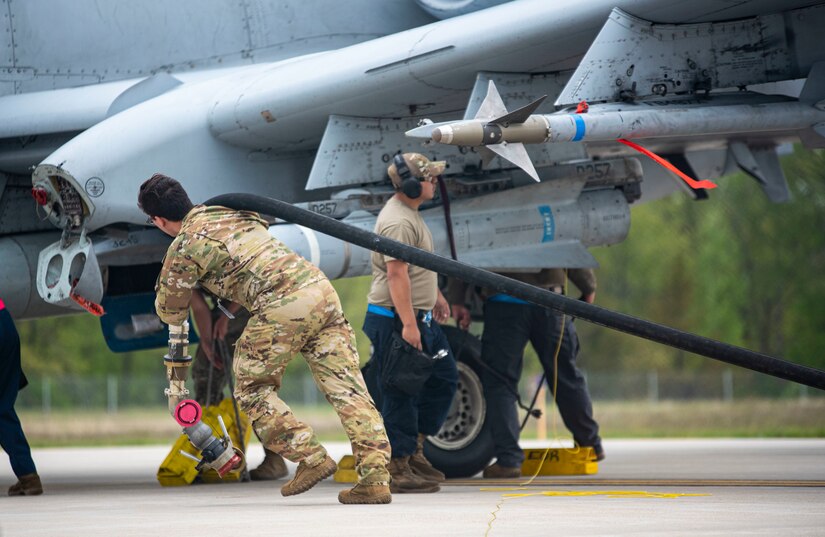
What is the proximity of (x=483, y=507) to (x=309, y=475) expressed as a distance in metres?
0.95

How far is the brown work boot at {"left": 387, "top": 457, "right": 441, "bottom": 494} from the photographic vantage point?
339 inches

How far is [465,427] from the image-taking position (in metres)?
10.7

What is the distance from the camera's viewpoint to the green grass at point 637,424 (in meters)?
21.9

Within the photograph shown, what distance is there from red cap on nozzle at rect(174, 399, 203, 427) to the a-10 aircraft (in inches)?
87.3

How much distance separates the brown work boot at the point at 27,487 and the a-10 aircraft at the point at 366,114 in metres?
1.31

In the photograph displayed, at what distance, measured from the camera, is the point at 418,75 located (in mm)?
9805

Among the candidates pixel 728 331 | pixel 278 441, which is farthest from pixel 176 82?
pixel 728 331

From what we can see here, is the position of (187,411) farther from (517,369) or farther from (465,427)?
(465,427)

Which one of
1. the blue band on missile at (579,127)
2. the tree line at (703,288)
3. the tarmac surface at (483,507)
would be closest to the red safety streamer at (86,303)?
the tarmac surface at (483,507)

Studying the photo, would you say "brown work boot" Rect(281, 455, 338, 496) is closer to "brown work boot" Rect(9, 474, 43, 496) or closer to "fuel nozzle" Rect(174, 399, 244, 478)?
"fuel nozzle" Rect(174, 399, 244, 478)

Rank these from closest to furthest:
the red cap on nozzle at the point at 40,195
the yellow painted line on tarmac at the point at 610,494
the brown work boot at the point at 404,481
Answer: the yellow painted line on tarmac at the point at 610,494
the brown work boot at the point at 404,481
the red cap on nozzle at the point at 40,195

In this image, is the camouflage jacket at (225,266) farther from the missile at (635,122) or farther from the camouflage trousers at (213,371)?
the camouflage trousers at (213,371)

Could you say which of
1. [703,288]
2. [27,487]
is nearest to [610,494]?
[27,487]

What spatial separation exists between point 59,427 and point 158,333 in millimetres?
15566
